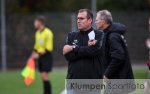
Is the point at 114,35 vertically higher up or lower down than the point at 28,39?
higher up

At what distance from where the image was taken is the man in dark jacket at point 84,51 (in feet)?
28.1

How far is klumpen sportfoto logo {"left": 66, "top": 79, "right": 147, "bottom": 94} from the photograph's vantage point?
8711mm

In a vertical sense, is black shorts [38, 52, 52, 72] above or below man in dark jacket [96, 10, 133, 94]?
below

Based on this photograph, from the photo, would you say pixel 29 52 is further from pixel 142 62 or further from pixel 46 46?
pixel 46 46

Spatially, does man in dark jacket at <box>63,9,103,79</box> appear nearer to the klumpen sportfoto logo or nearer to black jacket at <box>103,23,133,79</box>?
the klumpen sportfoto logo

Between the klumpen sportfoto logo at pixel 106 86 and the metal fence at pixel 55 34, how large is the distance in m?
18.6

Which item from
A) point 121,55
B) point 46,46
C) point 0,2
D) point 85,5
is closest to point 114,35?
point 121,55

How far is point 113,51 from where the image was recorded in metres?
9.48

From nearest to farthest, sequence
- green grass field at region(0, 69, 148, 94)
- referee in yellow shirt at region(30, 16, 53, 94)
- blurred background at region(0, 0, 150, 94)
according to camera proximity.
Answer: referee in yellow shirt at region(30, 16, 53, 94) < green grass field at region(0, 69, 148, 94) < blurred background at region(0, 0, 150, 94)

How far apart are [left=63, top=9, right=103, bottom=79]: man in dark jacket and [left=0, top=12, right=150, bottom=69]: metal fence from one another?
19.4m

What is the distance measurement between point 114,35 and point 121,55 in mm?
364

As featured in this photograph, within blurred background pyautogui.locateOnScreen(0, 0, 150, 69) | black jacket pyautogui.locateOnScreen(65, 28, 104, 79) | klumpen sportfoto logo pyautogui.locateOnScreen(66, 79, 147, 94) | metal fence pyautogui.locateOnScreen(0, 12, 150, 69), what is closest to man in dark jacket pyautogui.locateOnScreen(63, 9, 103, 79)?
black jacket pyautogui.locateOnScreen(65, 28, 104, 79)

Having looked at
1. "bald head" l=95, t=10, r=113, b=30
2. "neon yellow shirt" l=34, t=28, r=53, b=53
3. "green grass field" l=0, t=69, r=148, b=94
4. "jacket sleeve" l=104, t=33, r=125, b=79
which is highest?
"bald head" l=95, t=10, r=113, b=30

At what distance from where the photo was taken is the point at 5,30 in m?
28.0
